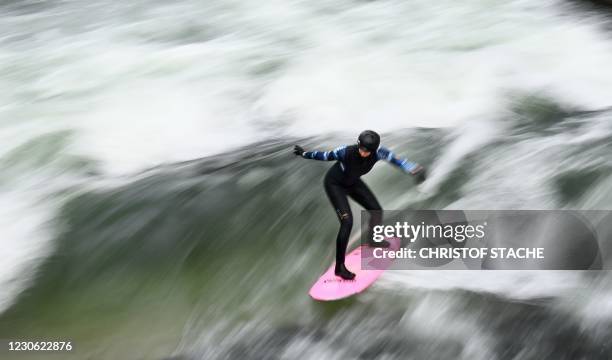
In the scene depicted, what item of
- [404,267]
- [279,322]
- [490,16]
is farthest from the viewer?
[490,16]

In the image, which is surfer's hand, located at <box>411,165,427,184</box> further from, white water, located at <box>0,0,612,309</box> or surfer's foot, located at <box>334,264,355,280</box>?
white water, located at <box>0,0,612,309</box>

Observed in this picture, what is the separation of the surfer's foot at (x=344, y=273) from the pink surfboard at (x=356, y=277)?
0.19 feet

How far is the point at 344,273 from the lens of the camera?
20.7 ft

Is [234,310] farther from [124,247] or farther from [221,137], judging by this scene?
[221,137]

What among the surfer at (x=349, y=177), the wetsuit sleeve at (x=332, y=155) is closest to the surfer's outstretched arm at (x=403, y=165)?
the surfer at (x=349, y=177)

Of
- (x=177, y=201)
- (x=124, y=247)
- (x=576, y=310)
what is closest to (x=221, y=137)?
(x=177, y=201)

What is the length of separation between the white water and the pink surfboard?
152 cm

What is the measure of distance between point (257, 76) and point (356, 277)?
231 inches

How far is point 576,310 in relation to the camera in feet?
19.8

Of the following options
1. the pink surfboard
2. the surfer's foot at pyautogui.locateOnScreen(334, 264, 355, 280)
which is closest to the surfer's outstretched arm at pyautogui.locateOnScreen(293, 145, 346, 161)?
the surfer's foot at pyautogui.locateOnScreen(334, 264, 355, 280)

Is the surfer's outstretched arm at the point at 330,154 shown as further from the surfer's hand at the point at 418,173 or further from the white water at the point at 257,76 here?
the white water at the point at 257,76

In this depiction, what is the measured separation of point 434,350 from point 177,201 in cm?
381

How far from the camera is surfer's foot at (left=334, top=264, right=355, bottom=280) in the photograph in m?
6.31

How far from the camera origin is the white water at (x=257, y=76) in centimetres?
940
